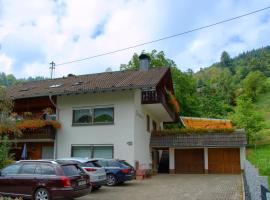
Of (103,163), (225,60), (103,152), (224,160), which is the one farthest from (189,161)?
(225,60)

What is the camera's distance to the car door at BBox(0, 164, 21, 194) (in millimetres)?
11312

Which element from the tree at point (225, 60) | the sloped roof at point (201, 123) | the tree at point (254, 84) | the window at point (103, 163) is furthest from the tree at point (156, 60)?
the tree at point (225, 60)

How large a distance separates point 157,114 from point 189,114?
638 inches

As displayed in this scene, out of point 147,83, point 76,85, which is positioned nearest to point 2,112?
point 147,83

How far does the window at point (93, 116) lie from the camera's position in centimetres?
2150

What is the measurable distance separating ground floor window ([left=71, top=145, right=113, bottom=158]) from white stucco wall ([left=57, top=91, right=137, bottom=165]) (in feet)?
1.08

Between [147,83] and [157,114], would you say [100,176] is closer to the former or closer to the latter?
[147,83]

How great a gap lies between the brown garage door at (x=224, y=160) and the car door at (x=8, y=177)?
16887mm

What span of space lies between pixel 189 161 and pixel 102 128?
831 cm

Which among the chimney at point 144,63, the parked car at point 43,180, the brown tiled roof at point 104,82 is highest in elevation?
the chimney at point 144,63

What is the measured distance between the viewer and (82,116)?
22.3m

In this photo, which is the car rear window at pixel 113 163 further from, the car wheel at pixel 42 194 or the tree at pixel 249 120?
the tree at pixel 249 120

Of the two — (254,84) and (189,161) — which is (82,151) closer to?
(189,161)

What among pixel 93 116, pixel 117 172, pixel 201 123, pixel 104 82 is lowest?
pixel 117 172
